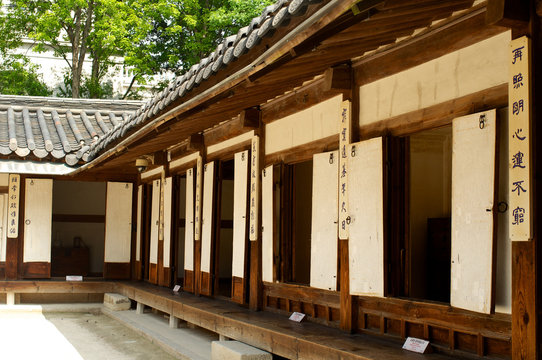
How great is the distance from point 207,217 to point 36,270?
572cm

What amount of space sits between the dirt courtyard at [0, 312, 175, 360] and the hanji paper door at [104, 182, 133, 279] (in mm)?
1638

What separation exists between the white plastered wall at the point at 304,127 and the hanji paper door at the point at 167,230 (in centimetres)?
427

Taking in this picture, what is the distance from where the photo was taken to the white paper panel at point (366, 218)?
5871mm

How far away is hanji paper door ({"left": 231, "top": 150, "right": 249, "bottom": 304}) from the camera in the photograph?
8773mm

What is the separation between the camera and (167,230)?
479 inches

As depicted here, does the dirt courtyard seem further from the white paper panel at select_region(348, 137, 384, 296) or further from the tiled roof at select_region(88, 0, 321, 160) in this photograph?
the white paper panel at select_region(348, 137, 384, 296)

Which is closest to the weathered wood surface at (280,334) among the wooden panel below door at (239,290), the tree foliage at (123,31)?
the wooden panel below door at (239,290)

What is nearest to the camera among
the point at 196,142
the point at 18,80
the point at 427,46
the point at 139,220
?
the point at 427,46

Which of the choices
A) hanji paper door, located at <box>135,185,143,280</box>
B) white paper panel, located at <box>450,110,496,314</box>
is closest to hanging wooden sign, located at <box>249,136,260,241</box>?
white paper panel, located at <box>450,110,496,314</box>

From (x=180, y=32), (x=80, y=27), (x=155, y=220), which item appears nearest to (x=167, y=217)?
(x=155, y=220)

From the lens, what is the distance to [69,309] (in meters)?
13.5

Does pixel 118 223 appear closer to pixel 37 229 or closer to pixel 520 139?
pixel 37 229

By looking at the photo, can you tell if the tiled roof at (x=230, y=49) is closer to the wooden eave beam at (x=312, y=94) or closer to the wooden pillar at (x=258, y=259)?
the wooden eave beam at (x=312, y=94)

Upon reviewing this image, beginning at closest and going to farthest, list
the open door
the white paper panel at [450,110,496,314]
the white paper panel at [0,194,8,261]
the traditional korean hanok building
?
the traditional korean hanok building
the white paper panel at [450,110,496,314]
the open door
the white paper panel at [0,194,8,261]
